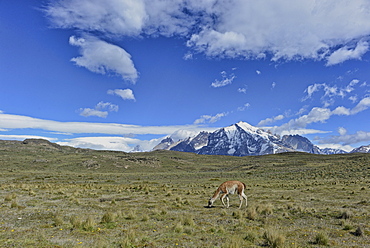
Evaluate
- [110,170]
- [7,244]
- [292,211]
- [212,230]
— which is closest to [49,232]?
[7,244]

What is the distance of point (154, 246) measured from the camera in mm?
9492

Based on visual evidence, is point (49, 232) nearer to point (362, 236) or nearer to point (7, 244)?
point (7, 244)

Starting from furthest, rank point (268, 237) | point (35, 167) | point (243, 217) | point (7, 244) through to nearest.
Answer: point (35, 167), point (243, 217), point (268, 237), point (7, 244)

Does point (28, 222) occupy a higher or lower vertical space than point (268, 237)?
lower

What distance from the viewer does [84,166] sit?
97250 mm

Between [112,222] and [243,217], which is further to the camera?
[243,217]

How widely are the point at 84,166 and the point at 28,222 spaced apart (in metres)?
90.7

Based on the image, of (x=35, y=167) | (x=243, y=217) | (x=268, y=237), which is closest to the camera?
(x=268, y=237)

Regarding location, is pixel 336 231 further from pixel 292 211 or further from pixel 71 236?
pixel 71 236

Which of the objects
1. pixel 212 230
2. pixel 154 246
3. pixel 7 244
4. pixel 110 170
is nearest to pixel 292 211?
pixel 212 230

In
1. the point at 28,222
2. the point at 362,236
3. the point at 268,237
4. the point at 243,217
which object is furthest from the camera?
the point at 243,217

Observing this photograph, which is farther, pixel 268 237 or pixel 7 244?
pixel 268 237

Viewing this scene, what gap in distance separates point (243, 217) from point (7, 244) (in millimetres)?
12565

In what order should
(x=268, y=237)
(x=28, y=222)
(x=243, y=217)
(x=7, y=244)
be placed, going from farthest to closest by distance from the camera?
(x=243, y=217), (x=28, y=222), (x=268, y=237), (x=7, y=244)
